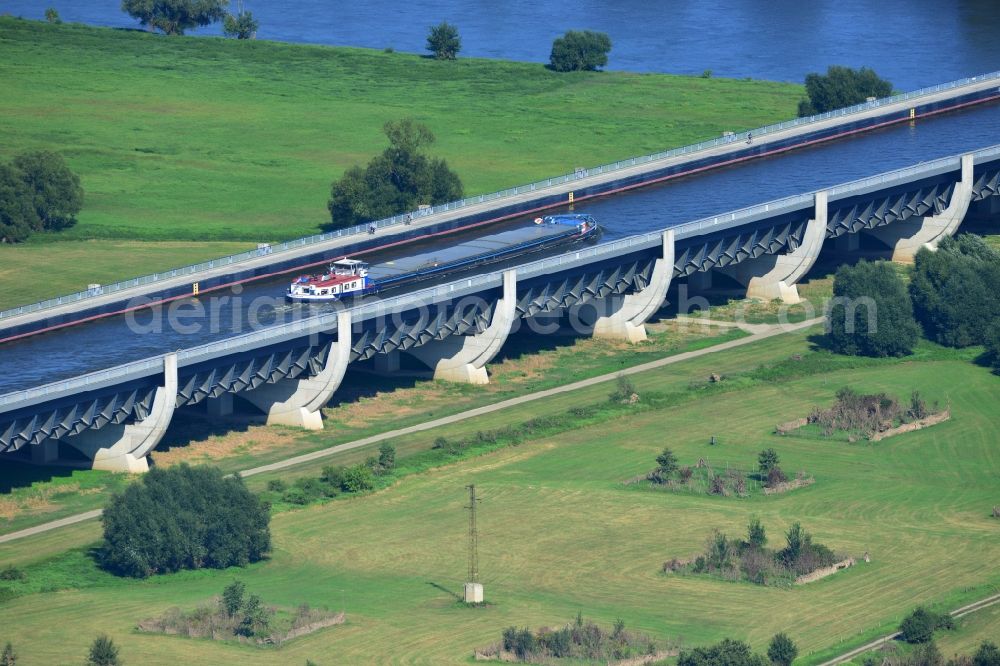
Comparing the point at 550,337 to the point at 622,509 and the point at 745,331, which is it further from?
the point at 622,509

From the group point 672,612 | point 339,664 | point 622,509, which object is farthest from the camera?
point 622,509

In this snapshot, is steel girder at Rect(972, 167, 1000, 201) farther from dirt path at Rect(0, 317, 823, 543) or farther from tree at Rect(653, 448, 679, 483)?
tree at Rect(653, 448, 679, 483)

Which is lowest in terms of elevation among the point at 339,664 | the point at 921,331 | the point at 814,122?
the point at 339,664

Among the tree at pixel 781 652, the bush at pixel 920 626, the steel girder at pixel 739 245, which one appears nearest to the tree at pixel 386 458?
the tree at pixel 781 652

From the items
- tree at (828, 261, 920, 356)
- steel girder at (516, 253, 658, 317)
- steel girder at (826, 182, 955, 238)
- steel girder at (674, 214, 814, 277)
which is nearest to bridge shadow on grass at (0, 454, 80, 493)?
steel girder at (516, 253, 658, 317)

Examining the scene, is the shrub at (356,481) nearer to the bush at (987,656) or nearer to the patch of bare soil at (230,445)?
the patch of bare soil at (230,445)

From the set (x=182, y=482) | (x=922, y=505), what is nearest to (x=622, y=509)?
(x=922, y=505)
